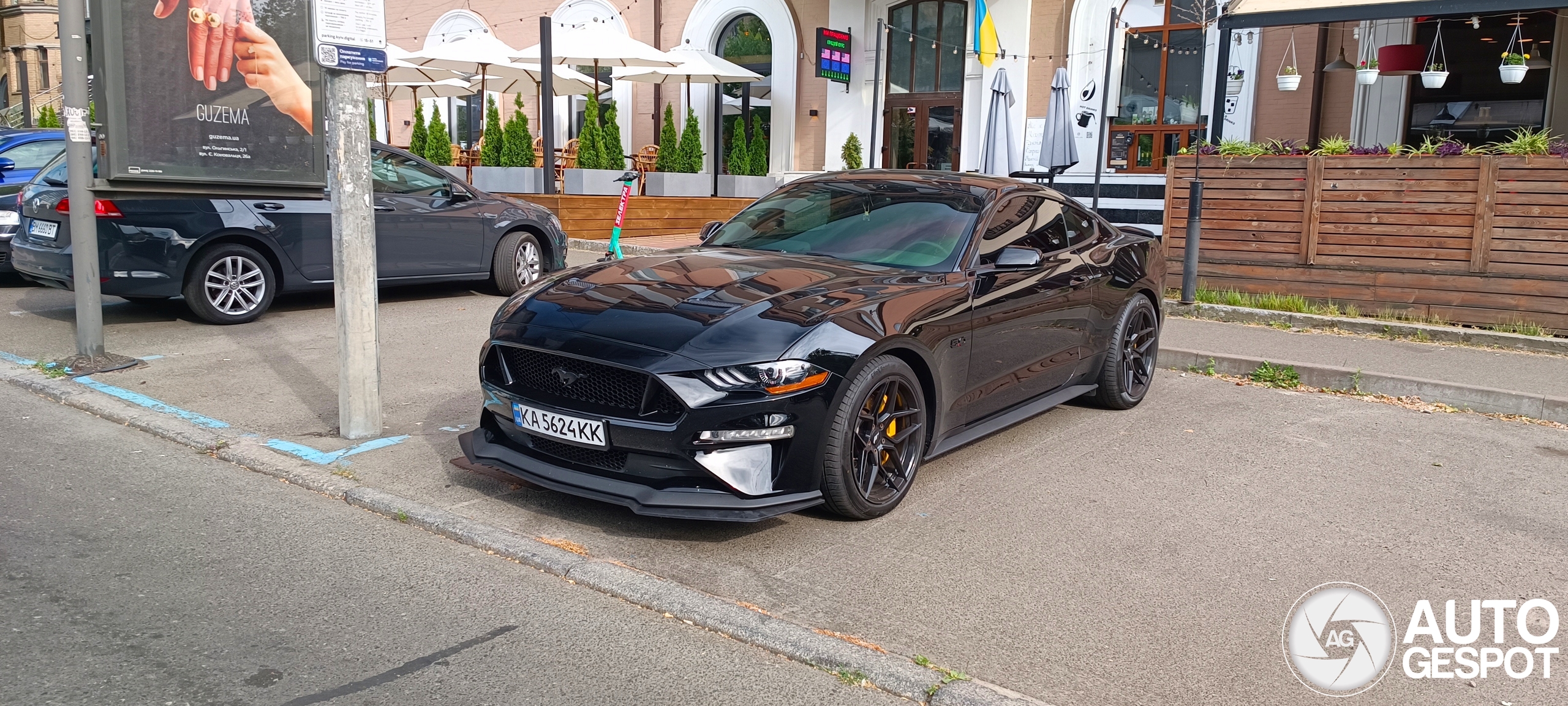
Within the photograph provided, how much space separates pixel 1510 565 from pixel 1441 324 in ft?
20.3

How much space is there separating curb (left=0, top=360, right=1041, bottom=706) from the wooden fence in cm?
843

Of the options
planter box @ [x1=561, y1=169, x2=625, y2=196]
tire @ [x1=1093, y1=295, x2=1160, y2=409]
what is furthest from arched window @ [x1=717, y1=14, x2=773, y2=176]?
tire @ [x1=1093, y1=295, x2=1160, y2=409]

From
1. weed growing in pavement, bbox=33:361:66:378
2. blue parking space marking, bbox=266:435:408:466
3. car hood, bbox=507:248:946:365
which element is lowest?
blue parking space marking, bbox=266:435:408:466

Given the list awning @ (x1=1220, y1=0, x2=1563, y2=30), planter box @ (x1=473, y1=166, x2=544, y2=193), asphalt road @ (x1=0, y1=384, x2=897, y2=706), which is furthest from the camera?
planter box @ (x1=473, y1=166, x2=544, y2=193)

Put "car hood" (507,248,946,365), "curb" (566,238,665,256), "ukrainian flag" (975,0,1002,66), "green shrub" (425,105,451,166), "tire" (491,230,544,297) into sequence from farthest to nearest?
1. "green shrub" (425,105,451,166)
2. "ukrainian flag" (975,0,1002,66)
3. "curb" (566,238,665,256)
4. "tire" (491,230,544,297)
5. "car hood" (507,248,946,365)

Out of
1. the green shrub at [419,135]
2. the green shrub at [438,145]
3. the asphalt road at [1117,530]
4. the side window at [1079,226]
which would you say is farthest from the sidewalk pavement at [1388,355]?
the green shrub at [419,135]

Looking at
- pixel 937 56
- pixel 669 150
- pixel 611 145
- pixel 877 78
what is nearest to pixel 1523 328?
pixel 877 78

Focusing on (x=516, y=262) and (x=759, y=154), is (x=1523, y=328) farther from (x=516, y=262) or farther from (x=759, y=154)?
(x=759, y=154)

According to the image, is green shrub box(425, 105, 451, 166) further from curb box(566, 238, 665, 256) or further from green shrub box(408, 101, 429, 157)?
curb box(566, 238, 665, 256)

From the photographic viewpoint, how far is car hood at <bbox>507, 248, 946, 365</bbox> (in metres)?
4.47

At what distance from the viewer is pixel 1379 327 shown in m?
9.81

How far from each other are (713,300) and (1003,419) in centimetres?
186

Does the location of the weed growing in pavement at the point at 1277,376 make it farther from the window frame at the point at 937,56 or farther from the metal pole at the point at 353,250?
the window frame at the point at 937,56

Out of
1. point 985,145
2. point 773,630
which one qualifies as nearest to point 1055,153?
point 985,145
